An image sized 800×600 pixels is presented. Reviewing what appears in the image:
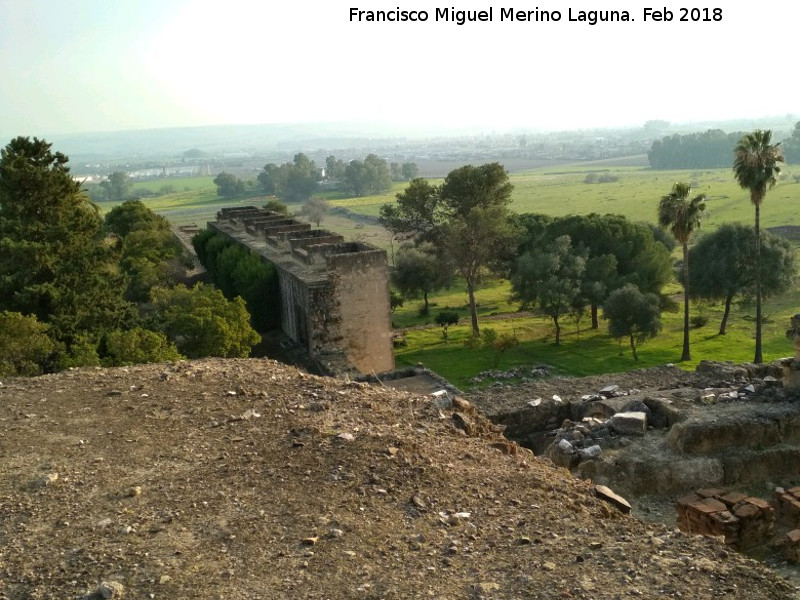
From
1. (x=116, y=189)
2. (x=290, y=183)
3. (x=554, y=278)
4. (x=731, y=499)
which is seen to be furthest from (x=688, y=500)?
(x=116, y=189)

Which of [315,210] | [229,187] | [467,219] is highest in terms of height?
[229,187]

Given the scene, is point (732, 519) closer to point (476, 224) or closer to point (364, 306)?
point (364, 306)

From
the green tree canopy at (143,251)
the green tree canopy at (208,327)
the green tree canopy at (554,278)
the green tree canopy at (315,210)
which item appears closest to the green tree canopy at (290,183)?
the green tree canopy at (315,210)

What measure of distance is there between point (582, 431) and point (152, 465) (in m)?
7.66

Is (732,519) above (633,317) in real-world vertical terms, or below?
above

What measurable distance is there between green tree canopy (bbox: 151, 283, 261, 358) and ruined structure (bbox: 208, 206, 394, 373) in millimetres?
2448

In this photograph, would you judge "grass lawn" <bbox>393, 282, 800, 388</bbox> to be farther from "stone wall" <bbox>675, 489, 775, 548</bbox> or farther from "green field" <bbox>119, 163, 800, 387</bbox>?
"stone wall" <bbox>675, 489, 775, 548</bbox>

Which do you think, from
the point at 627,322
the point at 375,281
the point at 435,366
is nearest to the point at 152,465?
the point at 375,281

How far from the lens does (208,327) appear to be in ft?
65.0

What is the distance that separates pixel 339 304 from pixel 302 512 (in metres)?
16.6

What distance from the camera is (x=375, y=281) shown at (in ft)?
78.7

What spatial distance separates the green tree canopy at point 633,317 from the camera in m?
29.6

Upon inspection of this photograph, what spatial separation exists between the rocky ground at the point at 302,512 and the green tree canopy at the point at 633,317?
21083 mm

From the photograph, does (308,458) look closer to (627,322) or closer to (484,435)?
(484,435)
